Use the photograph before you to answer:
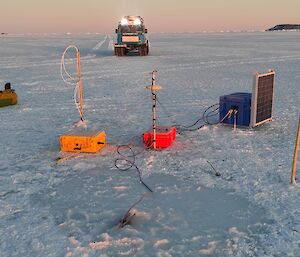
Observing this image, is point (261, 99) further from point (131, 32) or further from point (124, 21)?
point (124, 21)

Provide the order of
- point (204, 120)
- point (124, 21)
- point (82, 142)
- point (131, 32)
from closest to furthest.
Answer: point (82, 142)
point (204, 120)
point (131, 32)
point (124, 21)

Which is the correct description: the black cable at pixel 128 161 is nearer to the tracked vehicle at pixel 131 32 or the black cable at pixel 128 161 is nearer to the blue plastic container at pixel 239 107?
the blue plastic container at pixel 239 107

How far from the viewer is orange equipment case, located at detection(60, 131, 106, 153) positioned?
630cm

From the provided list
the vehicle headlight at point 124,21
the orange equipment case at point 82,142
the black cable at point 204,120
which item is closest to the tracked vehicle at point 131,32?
the vehicle headlight at point 124,21

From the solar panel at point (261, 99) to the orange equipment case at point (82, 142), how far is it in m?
3.25

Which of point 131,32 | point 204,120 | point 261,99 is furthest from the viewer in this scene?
point 131,32

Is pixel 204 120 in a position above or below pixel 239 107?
below

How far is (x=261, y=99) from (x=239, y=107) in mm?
492

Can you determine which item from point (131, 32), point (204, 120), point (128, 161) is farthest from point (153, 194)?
point (131, 32)

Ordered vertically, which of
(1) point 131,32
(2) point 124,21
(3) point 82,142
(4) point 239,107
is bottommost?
(3) point 82,142

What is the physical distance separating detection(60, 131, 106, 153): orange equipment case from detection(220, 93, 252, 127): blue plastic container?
2928 millimetres

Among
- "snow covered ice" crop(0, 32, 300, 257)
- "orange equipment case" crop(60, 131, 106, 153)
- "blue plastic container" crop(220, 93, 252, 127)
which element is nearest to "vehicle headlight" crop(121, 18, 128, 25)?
"snow covered ice" crop(0, 32, 300, 257)

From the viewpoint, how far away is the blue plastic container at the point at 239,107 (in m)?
7.70

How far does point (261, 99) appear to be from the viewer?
25.4 feet
